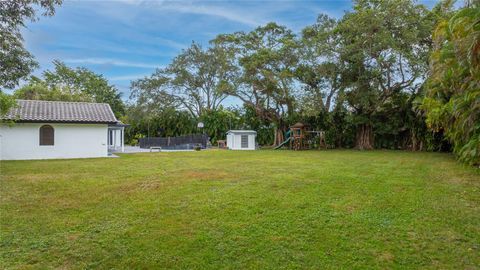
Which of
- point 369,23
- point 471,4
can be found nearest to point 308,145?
point 369,23

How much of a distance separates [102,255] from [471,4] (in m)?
6.38

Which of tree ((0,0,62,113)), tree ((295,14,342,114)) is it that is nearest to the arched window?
tree ((0,0,62,113))

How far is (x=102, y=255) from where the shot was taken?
3215mm

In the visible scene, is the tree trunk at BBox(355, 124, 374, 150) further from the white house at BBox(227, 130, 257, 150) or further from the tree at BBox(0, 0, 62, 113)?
the tree at BBox(0, 0, 62, 113)

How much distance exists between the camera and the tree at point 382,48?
15136 mm

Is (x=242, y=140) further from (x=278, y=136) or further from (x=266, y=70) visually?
(x=266, y=70)

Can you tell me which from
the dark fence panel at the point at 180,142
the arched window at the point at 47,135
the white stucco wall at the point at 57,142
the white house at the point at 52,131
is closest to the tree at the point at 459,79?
the white house at the point at 52,131

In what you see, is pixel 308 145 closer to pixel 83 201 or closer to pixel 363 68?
pixel 363 68

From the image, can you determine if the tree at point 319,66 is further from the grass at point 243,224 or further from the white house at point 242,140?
the grass at point 243,224

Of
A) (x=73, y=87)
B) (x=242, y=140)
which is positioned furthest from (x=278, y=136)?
(x=73, y=87)

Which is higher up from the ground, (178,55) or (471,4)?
(178,55)

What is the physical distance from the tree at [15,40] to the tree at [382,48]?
1360cm

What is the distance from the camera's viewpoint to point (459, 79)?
7.83 metres

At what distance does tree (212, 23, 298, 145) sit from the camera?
62.4 ft
